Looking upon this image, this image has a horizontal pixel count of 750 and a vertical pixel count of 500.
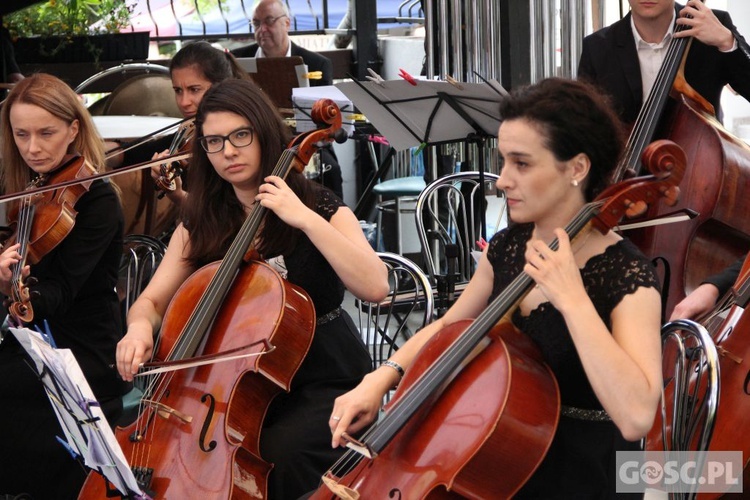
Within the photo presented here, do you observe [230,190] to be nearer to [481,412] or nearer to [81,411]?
[81,411]

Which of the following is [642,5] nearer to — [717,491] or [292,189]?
[292,189]

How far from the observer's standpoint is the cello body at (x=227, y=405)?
1.97m

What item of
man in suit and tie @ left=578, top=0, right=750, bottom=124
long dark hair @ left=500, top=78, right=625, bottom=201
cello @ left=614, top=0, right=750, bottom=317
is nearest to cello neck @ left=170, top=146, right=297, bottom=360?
long dark hair @ left=500, top=78, right=625, bottom=201

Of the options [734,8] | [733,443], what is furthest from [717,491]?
[734,8]

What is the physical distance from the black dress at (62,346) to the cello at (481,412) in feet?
3.85

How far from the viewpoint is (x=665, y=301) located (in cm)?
267

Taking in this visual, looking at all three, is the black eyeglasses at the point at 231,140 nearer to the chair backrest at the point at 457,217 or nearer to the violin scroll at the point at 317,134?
the violin scroll at the point at 317,134

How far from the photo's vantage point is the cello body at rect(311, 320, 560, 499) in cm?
157

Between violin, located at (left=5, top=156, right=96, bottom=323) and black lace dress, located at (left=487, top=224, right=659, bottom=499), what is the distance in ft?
4.34

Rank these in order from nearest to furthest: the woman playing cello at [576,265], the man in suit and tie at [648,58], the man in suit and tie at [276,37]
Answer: the woman playing cello at [576,265]
the man in suit and tie at [648,58]
the man in suit and tie at [276,37]

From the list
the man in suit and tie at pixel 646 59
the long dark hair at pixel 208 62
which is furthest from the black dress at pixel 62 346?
the man in suit and tie at pixel 646 59

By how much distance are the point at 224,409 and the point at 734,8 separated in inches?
152

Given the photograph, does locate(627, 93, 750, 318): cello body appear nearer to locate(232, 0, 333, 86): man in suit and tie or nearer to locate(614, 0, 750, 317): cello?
locate(614, 0, 750, 317): cello

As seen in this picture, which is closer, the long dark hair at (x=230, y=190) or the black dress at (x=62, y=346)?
the long dark hair at (x=230, y=190)
